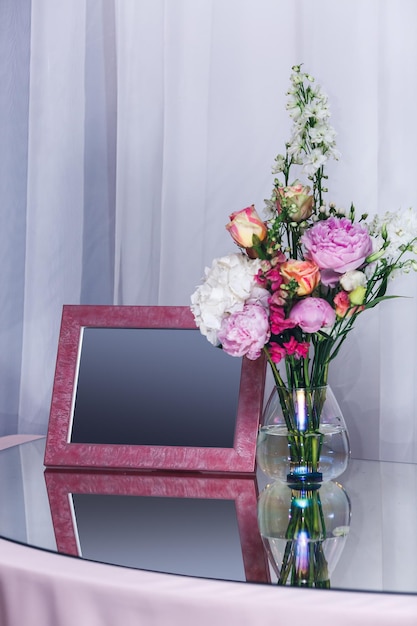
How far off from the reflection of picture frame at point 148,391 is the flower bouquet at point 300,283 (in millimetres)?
128

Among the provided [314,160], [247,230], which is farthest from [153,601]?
[314,160]

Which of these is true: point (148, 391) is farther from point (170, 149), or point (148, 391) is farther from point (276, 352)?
point (170, 149)

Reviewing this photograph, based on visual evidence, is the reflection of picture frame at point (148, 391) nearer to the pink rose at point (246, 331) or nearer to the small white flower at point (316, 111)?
the pink rose at point (246, 331)

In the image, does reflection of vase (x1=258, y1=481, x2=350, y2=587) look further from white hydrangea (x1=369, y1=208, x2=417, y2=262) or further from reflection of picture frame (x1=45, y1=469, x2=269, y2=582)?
white hydrangea (x1=369, y1=208, x2=417, y2=262)

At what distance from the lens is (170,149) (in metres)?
1.51

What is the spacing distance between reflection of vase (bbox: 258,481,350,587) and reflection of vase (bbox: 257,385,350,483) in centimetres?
2

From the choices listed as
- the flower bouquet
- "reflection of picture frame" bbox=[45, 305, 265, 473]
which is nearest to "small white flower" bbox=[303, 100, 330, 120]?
the flower bouquet

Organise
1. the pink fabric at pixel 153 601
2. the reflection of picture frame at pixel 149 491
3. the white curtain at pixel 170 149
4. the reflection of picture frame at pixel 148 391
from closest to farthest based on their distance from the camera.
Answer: the pink fabric at pixel 153 601, the reflection of picture frame at pixel 149 491, the reflection of picture frame at pixel 148 391, the white curtain at pixel 170 149

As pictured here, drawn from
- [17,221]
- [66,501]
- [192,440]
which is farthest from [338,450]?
[17,221]

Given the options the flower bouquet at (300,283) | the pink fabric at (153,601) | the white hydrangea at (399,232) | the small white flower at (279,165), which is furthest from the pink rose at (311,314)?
the pink fabric at (153,601)

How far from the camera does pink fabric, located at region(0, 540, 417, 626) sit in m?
0.70

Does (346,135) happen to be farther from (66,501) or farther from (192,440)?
(66,501)

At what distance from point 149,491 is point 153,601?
1.25 feet

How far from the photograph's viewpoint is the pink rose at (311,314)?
100 cm
